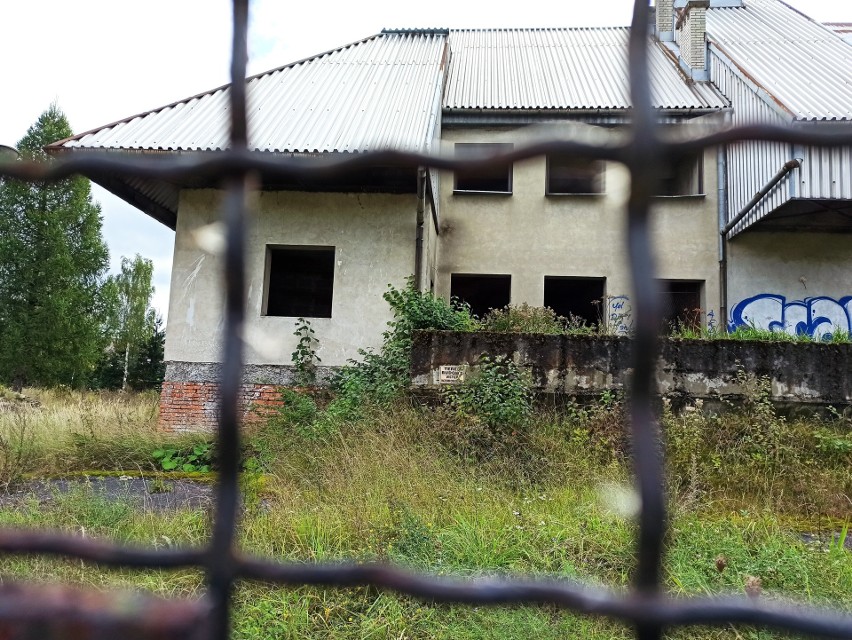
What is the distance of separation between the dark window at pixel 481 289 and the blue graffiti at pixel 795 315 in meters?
4.34

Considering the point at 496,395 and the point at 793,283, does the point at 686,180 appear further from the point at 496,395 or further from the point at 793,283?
the point at 496,395

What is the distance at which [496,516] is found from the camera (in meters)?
3.63

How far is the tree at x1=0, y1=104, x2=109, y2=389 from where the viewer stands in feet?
47.4

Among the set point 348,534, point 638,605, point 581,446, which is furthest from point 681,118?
point 638,605

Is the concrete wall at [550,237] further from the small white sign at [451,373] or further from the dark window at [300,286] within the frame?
the small white sign at [451,373]

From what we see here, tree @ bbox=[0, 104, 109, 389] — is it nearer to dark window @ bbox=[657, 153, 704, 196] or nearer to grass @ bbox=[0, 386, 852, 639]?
grass @ bbox=[0, 386, 852, 639]

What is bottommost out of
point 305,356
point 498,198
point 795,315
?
point 305,356

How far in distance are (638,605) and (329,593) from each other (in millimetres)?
2784

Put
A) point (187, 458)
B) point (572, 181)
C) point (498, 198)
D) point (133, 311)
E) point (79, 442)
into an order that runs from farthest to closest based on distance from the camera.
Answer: point (133, 311) → point (572, 181) → point (498, 198) → point (187, 458) → point (79, 442)

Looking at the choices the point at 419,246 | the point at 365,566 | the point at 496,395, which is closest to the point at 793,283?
the point at 419,246

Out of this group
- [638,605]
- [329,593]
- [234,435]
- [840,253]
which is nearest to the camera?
[638,605]

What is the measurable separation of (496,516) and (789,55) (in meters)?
12.1

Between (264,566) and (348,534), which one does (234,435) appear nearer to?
(264,566)

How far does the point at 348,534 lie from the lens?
3.38 m
